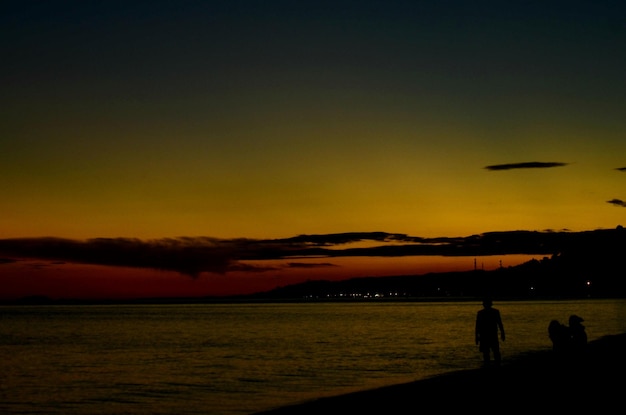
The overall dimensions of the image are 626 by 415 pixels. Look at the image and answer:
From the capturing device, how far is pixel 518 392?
1856cm

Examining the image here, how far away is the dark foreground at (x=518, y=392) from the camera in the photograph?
16.4m

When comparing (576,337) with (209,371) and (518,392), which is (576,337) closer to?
(518,392)

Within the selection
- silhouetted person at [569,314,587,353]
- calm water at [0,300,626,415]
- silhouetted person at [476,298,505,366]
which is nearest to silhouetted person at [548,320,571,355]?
silhouetted person at [569,314,587,353]

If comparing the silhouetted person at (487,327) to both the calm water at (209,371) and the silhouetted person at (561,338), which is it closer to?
the silhouetted person at (561,338)

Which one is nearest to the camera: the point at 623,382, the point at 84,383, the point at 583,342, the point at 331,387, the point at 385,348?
the point at 623,382

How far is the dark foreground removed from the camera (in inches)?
646

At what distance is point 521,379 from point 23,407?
16.8m

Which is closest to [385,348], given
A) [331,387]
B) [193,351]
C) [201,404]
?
[193,351]

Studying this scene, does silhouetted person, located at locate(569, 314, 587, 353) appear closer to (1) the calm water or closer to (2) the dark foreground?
(2) the dark foreground

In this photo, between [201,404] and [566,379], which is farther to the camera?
[201,404]

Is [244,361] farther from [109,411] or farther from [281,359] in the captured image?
[109,411]

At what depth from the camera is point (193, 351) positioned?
53062 mm

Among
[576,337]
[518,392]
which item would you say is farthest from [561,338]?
[518,392]

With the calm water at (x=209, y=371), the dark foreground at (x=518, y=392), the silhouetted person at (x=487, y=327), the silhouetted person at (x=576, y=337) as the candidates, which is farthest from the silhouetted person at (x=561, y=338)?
the calm water at (x=209, y=371)
